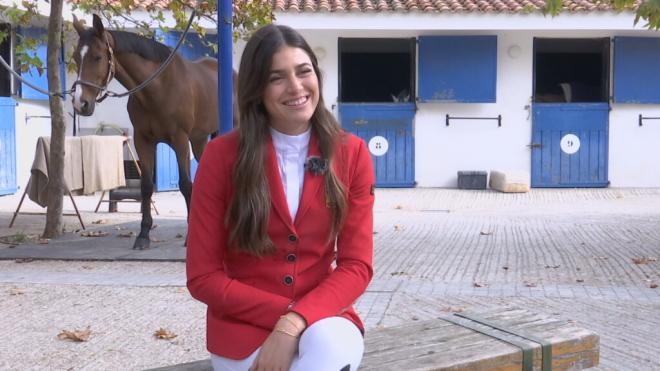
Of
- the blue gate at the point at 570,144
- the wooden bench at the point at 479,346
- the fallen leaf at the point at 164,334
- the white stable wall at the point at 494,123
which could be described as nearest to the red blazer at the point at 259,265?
the wooden bench at the point at 479,346

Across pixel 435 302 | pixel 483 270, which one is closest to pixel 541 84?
pixel 483 270

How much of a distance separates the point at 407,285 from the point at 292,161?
3.72m

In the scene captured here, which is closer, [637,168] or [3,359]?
[3,359]

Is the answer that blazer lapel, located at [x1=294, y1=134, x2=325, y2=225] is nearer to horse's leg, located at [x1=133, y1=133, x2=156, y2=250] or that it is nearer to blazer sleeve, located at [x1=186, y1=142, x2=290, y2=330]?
blazer sleeve, located at [x1=186, y1=142, x2=290, y2=330]

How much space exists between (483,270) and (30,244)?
4332 mm

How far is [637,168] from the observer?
15.2 m

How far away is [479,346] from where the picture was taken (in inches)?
113

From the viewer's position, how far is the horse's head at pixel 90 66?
6809 mm

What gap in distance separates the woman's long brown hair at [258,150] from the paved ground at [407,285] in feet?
6.28

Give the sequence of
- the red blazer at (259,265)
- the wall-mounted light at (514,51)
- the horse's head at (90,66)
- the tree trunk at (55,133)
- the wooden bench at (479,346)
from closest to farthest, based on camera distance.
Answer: the red blazer at (259,265) < the wooden bench at (479,346) < the horse's head at (90,66) < the tree trunk at (55,133) < the wall-mounted light at (514,51)

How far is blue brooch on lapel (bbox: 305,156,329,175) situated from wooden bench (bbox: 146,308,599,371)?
0.65 meters

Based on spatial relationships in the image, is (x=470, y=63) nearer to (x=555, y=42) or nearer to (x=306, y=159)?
(x=555, y=42)

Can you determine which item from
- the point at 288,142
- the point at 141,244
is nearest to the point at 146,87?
the point at 141,244

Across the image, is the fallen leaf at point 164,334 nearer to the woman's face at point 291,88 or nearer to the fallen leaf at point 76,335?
the fallen leaf at point 76,335
